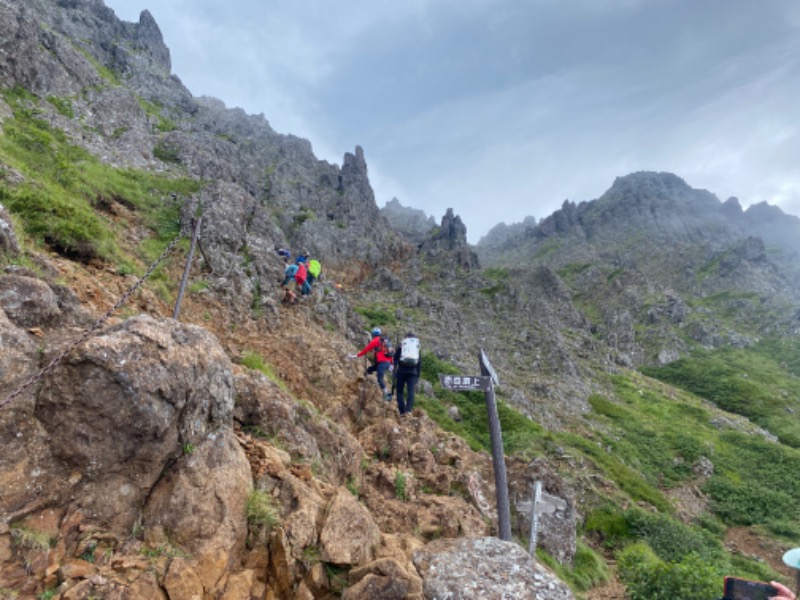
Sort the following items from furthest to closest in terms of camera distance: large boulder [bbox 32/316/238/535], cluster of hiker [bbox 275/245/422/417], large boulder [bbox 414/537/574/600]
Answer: cluster of hiker [bbox 275/245/422/417] → large boulder [bbox 414/537/574/600] → large boulder [bbox 32/316/238/535]

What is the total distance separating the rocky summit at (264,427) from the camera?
5.00 metres

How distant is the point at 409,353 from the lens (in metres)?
13.2

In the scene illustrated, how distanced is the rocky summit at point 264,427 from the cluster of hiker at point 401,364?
25.7 inches

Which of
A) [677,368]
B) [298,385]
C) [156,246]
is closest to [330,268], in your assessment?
[156,246]

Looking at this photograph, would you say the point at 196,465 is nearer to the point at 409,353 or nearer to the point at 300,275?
the point at 409,353

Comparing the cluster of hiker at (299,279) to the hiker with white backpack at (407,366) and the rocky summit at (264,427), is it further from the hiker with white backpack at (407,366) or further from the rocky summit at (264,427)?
the hiker with white backpack at (407,366)

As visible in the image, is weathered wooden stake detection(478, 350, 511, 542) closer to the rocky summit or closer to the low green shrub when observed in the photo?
the rocky summit

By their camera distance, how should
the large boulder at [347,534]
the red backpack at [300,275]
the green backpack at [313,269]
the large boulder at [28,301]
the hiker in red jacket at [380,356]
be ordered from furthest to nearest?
the green backpack at [313,269] → the red backpack at [300,275] → the hiker in red jacket at [380,356] → the large boulder at [347,534] → the large boulder at [28,301]

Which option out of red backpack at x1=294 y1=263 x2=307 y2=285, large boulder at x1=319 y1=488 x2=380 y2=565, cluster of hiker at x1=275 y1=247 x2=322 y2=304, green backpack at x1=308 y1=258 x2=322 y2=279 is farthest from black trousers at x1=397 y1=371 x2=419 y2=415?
green backpack at x1=308 y1=258 x2=322 y2=279

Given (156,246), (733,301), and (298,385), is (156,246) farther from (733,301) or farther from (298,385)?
→ (733,301)

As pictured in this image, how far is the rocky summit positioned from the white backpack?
1936 mm

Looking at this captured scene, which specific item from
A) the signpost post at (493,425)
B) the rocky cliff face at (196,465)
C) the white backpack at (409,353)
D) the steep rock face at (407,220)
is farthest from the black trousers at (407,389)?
the steep rock face at (407,220)

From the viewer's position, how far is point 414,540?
7.11 meters

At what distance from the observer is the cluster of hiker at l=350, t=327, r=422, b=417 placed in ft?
43.6
